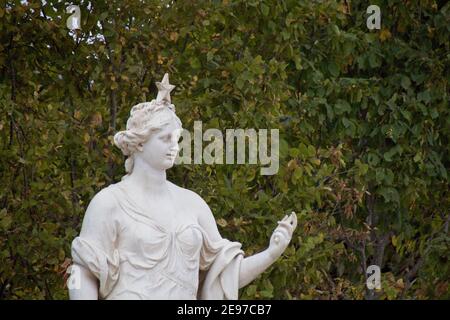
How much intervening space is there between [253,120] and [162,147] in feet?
16.6

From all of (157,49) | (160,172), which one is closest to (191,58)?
(157,49)

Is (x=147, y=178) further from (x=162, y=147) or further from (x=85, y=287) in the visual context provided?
(x=85, y=287)

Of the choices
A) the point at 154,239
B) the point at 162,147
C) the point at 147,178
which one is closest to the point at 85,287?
the point at 154,239

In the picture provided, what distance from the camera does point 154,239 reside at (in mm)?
17234

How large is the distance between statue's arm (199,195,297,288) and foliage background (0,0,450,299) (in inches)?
156

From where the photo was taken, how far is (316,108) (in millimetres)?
23906

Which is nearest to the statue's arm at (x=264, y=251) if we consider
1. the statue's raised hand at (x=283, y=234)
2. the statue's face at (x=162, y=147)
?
the statue's raised hand at (x=283, y=234)

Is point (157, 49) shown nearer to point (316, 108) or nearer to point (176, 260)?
point (316, 108)

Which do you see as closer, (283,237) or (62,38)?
(283,237)

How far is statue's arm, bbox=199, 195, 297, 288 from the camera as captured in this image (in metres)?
17.2

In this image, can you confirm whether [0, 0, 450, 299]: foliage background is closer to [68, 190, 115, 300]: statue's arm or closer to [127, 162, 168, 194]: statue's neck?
[127, 162, 168, 194]: statue's neck

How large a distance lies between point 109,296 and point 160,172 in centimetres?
88

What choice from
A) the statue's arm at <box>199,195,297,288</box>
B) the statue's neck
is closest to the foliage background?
the statue's arm at <box>199,195,297,288</box>

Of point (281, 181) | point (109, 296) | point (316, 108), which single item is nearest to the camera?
point (109, 296)
